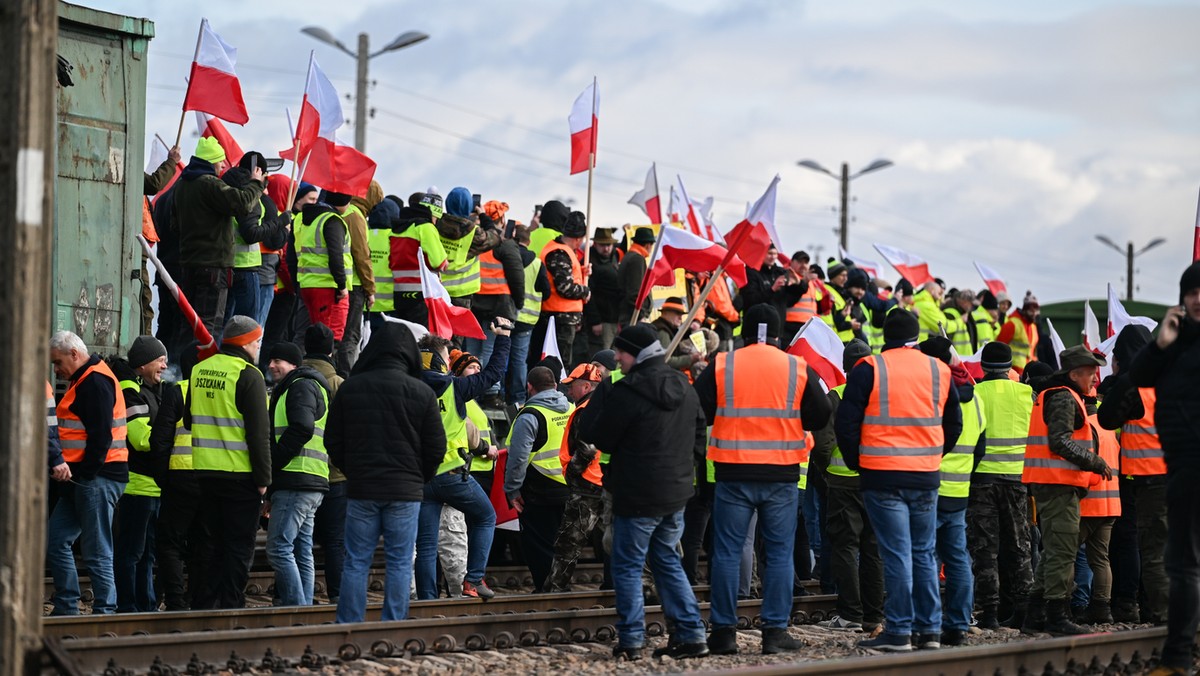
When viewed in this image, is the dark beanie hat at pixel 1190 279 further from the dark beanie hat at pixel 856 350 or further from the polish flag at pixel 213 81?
the polish flag at pixel 213 81

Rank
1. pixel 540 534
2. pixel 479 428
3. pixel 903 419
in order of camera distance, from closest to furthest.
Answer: pixel 903 419
pixel 479 428
pixel 540 534

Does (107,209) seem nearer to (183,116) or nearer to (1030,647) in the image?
(183,116)

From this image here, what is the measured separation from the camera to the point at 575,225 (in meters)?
17.5

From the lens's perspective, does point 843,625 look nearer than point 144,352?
No

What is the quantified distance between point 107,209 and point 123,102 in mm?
979

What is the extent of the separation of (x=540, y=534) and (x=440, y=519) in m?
1.32

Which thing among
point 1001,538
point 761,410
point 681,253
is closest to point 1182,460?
point 761,410

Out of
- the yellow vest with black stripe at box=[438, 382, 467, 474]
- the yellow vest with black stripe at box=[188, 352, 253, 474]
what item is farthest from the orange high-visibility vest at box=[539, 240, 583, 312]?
the yellow vest with black stripe at box=[188, 352, 253, 474]

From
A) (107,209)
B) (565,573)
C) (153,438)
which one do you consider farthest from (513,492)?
(107,209)

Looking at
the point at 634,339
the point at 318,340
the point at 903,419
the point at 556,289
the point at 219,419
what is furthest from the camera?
the point at 556,289

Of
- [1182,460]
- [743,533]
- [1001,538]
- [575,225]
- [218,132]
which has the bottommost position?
[1001,538]

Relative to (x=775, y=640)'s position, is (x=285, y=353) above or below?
above

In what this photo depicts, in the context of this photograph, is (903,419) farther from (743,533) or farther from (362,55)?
(362,55)

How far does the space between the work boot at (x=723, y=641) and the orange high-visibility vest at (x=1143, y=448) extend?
3.94 m
